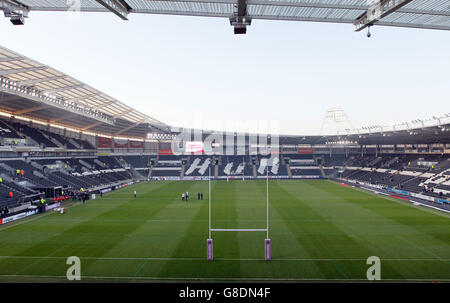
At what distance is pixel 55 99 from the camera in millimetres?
30828

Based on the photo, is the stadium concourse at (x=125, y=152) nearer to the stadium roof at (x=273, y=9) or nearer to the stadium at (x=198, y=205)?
the stadium at (x=198, y=205)

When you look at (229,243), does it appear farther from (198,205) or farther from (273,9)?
(273,9)

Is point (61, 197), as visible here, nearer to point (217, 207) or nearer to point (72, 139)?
point (217, 207)

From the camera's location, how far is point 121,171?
55.4 metres

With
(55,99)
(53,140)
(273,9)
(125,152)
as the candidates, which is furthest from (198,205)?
(125,152)

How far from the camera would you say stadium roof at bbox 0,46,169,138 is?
23.7 meters

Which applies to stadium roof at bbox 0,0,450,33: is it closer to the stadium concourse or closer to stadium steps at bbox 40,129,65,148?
the stadium concourse

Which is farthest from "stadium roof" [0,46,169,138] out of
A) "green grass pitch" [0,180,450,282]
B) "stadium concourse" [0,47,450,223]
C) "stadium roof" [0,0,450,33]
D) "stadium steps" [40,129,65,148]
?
"stadium roof" [0,0,450,33]

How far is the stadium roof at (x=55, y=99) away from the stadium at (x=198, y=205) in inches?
8.1

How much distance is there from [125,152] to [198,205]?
1658 inches

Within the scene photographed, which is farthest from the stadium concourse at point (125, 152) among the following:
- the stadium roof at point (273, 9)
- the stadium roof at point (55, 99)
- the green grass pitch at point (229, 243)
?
the stadium roof at point (273, 9)

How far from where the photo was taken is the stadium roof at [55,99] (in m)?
23.7

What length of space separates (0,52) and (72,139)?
31.6 m

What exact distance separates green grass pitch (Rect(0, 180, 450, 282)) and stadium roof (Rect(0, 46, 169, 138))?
13.3 meters
